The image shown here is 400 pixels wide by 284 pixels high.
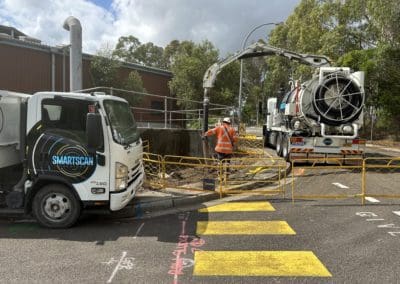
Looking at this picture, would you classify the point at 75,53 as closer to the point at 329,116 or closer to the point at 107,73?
the point at 329,116

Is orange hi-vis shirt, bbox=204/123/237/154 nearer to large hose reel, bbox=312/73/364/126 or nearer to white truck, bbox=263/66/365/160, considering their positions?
white truck, bbox=263/66/365/160

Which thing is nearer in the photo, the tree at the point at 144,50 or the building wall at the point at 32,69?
the building wall at the point at 32,69

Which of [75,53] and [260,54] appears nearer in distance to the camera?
[75,53]

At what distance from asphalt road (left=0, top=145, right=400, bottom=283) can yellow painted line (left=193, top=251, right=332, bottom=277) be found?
0.01 metres

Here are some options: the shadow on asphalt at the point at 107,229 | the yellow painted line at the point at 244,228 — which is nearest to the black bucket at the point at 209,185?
the shadow on asphalt at the point at 107,229

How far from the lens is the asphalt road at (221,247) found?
4.89 meters

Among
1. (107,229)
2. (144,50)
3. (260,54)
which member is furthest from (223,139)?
(144,50)

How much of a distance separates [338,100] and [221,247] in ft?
30.0

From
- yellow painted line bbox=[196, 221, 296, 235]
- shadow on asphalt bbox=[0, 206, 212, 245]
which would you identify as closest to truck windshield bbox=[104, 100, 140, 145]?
shadow on asphalt bbox=[0, 206, 212, 245]

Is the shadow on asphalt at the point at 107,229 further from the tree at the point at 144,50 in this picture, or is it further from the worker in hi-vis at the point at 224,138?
the tree at the point at 144,50

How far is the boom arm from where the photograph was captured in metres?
15.9

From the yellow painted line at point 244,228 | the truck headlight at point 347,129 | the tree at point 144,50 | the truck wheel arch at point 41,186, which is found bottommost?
the yellow painted line at point 244,228

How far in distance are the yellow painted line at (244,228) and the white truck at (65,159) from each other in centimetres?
146

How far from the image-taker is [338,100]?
1354 centimetres
